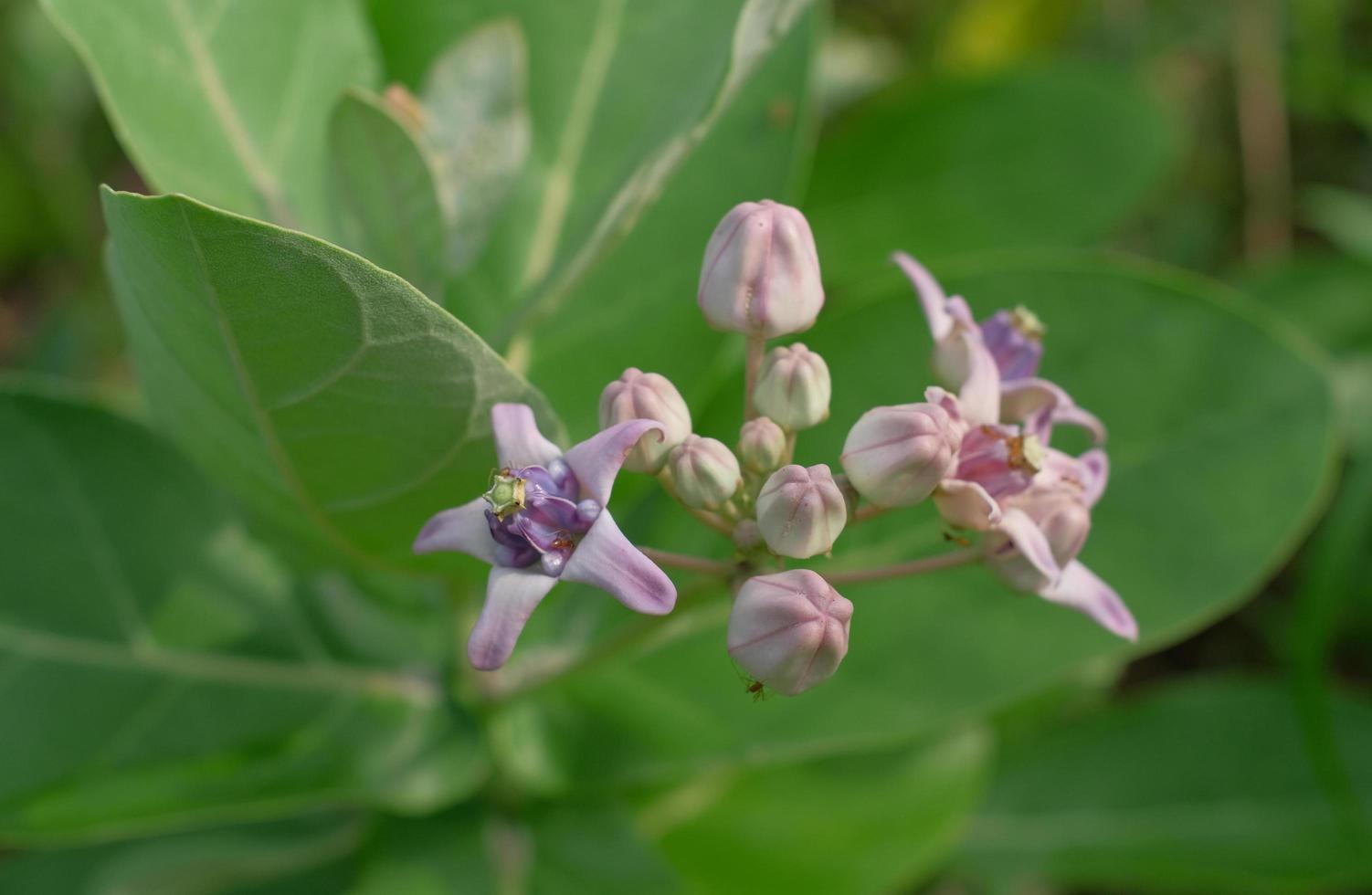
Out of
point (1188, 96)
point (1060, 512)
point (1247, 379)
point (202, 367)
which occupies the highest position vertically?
point (1188, 96)

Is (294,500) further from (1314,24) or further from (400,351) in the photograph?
(1314,24)

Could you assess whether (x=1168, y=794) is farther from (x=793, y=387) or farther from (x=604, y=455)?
(x=604, y=455)

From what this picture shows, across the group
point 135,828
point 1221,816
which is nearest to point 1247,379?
point 1221,816

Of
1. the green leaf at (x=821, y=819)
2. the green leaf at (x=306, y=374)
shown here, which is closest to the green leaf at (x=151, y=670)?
the green leaf at (x=306, y=374)

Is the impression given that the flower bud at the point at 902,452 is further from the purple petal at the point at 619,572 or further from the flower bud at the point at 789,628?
the purple petal at the point at 619,572

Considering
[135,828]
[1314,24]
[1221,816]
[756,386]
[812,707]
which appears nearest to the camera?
[756,386]
